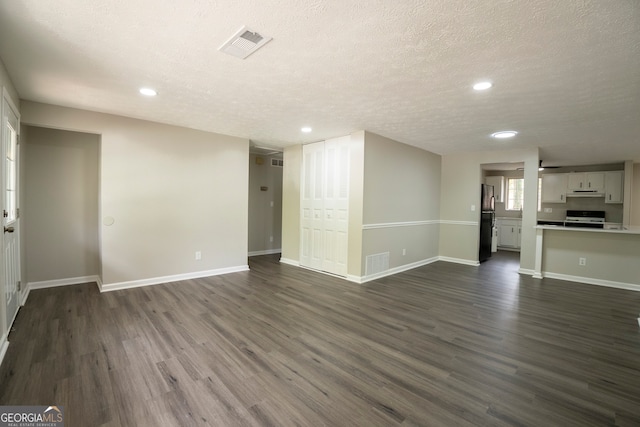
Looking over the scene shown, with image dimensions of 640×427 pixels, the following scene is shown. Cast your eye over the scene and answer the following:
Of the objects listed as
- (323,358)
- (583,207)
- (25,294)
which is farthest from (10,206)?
(583,207)

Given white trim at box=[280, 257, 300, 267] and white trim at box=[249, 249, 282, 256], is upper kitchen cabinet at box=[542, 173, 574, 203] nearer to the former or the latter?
white trim at box=[280, 257, 300, 267]

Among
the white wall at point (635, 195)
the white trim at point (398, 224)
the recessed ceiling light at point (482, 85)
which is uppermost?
the recessed ceiling light at point (482, 85)

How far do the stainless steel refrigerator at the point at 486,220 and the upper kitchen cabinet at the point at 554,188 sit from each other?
6.55 feet

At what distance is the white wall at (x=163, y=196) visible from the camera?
3.91m

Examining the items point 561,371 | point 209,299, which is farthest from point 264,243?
point 561,371

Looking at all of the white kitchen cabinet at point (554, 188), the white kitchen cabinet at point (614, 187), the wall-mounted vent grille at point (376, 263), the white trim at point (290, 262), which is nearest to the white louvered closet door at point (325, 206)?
the white trim at point (290, 262)

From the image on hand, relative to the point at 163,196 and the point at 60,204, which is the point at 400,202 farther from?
the point at 60,204

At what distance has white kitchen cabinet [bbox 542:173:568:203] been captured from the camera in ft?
24.5

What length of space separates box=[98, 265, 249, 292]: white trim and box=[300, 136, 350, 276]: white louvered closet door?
4.54 feet

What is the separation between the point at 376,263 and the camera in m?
4.96

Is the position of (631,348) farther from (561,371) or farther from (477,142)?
(477,142)

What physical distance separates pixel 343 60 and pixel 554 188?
811cm

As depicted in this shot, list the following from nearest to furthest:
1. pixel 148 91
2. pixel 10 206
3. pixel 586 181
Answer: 1. pixel 10 206
2. pixel 148 91
3. pixel 586 181

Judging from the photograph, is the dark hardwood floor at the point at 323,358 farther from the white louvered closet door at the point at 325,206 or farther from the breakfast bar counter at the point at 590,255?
the white louvered closet door at the point at 325,206
